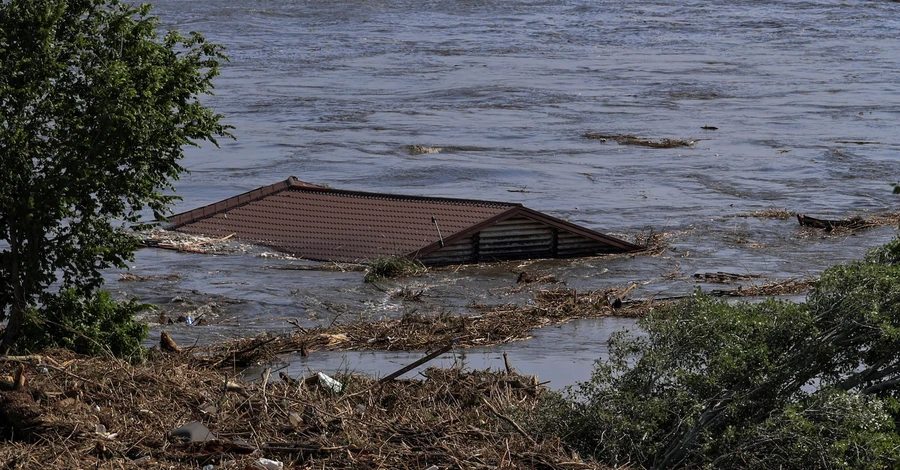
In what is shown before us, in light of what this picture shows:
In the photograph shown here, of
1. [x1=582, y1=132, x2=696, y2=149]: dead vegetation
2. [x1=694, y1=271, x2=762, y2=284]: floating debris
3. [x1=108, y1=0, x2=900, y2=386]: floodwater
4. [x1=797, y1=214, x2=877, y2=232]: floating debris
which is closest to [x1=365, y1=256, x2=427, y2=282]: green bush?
[x1=108, y1=0, x2=900, y2=386]: floodwater

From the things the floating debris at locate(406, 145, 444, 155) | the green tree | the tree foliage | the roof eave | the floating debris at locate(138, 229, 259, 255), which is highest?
the green tree

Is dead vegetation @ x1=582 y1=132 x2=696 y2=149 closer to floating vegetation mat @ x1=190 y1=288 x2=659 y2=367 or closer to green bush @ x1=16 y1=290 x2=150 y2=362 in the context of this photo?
floating vegetation mat @ x1=190 y1=288 x2=659 y2=367

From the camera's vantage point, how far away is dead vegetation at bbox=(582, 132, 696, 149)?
31125 mm

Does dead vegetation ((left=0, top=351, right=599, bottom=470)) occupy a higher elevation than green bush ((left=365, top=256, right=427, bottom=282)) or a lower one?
higher

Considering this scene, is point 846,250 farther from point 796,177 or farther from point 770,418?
point 770,418

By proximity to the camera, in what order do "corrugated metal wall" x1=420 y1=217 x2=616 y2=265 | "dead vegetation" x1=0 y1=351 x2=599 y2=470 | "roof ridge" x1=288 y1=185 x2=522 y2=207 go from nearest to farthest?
"dead vegetation" x1=0 y1=351 x2=599 y2=470 < "corrugated metal wall" x1=420 y1=217 x2=616 y2=265 < "roof ridge" x1=288 y1=185 x2=522 y2=207

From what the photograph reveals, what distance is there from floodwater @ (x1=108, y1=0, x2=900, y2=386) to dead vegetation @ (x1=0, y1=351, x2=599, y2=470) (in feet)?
8.42

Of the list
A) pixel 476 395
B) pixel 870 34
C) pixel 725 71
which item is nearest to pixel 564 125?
pixel 725 71

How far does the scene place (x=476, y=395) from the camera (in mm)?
9766

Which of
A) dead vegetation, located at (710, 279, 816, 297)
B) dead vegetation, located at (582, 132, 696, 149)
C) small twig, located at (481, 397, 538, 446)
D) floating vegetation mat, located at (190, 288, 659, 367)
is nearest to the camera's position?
small twig, located at (481, 397, 538, 446)

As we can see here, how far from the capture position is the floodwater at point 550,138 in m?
16.7

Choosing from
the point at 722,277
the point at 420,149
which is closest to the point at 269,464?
the point at 722,277

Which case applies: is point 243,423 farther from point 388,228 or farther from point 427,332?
point 388,228

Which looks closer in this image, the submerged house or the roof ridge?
the submerged house
